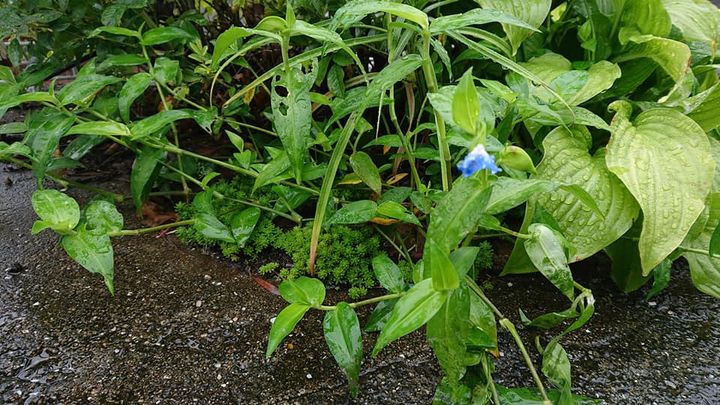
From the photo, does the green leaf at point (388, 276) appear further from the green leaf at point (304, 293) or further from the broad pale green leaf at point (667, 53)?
the broad pale green leaf at point (667, 53)

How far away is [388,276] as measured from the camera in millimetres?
966

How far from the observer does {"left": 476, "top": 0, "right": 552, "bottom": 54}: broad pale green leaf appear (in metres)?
1.25

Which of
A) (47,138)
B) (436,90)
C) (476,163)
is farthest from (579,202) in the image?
(47,138)

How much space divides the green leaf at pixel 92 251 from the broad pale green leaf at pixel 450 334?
55 cm

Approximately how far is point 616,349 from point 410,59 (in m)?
0.69

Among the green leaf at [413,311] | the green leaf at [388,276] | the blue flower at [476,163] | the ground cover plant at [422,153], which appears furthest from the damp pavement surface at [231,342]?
the blue flower at [476,163]

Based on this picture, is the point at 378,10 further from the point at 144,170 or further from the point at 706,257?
the point at 706,257

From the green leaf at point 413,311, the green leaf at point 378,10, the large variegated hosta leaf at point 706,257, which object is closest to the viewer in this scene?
the green leaf at point 413,311

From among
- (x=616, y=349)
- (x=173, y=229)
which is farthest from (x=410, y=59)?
(x=173, y=229)

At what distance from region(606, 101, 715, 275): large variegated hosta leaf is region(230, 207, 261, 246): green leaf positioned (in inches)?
30.0

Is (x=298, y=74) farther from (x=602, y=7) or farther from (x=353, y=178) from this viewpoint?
(x=602, y=7)

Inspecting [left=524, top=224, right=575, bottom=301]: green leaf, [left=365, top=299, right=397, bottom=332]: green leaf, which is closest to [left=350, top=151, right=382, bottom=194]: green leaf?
[left=365, top=299, right=397, bottom=332]: green leaf

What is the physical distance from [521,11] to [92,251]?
1005 millimetres

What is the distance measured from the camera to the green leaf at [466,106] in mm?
653
